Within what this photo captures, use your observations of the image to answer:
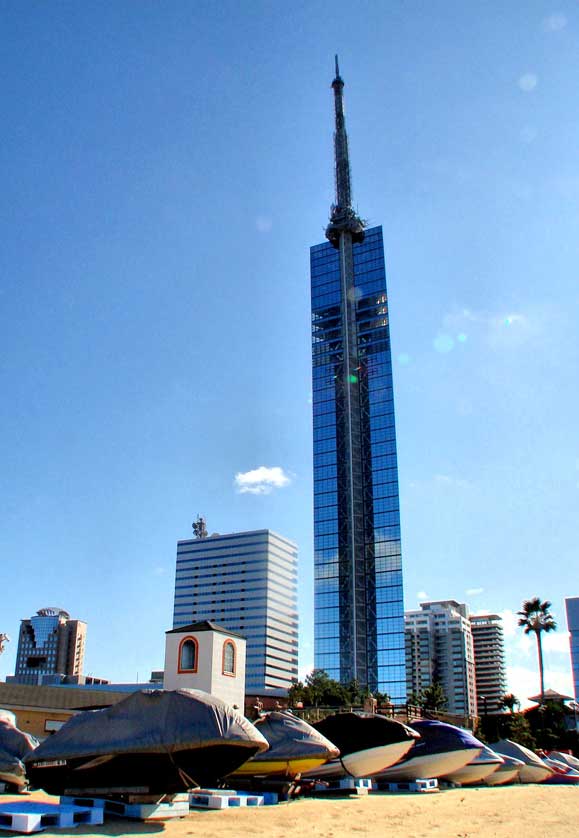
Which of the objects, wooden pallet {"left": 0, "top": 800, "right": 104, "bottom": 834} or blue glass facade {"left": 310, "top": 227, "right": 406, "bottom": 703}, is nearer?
wooden pallet {"left": 0, "top": 800, "right": 104, "bottom": 834}

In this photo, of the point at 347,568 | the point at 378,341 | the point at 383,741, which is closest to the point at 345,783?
the point at 383,741

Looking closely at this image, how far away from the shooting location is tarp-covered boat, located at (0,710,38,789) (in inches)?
722

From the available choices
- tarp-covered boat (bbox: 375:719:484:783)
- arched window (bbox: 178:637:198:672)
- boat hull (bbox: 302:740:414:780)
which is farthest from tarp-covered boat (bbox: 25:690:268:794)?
arched window (bbox: 178:637:198:672)

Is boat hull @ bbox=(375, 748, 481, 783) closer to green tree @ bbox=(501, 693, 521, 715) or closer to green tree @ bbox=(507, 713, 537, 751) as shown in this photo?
green tree @ bbox=(507, 713, 537, 751)

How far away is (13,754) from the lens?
18516mm

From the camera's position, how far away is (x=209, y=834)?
13656 millimetres

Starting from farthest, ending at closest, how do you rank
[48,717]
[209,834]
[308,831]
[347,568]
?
[347,568]
[48,717]
[308,831]
[209,834]

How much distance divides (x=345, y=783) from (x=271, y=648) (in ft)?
577

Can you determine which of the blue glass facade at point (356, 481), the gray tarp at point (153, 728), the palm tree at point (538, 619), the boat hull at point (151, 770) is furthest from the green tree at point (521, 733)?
the gray tarp at point (153, 728)

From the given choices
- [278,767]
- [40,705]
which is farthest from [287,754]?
[40,705]

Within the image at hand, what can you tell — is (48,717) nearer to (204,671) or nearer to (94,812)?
(204,671)

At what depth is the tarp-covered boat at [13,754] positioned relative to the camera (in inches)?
722

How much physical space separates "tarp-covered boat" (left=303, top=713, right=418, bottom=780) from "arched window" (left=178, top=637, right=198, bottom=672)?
8.91 meters

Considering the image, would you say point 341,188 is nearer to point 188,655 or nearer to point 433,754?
point 188,655
